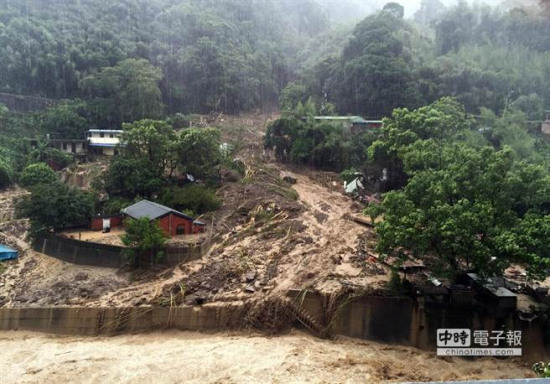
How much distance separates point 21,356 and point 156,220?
7712mm

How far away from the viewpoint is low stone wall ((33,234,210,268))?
20750mm

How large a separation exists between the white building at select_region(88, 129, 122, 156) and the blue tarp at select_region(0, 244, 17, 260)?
604 inches

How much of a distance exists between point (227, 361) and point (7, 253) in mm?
13268

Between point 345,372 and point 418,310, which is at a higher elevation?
point 418,310

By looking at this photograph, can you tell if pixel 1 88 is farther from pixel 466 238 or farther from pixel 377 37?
pixel 466 238

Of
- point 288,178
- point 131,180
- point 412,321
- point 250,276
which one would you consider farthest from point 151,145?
point 412,321

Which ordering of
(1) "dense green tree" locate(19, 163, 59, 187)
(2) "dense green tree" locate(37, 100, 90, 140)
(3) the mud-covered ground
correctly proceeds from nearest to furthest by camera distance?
(3) the mud-covered ground → (1) "dense green tree" locate(19, 163, 59, 187) → (2) "dense green tree" locate(37, 100, 90, 140)

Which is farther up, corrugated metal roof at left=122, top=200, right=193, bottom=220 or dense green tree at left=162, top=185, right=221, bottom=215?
dense green tree at left=162, top=185, right=221, bottom=215

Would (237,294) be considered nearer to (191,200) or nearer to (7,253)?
(191,200)

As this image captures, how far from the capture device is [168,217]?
2270 centimetres

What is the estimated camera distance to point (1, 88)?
41.0 m

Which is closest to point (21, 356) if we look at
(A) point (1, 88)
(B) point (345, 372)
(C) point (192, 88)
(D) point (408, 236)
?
(B) point (345, 372)

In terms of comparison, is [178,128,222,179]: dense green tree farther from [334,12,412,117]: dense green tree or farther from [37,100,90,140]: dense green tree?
[334,12,412,117]: dense green tree

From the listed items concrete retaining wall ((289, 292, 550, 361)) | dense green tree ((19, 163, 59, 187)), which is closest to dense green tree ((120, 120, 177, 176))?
dense green tree ((19, 163, 59, 187))
